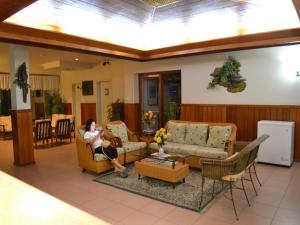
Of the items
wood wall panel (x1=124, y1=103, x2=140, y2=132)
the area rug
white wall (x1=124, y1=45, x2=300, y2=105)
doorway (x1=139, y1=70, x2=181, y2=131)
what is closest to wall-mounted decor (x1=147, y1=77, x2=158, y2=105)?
doorway (x1=139, y1=70, x2=181, y2=131)

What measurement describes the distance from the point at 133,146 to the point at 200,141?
4.67ft

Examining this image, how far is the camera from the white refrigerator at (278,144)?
4.61 metres

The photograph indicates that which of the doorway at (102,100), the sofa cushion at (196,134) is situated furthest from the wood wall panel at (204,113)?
the doorway at (102,100)

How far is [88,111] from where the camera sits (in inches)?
392

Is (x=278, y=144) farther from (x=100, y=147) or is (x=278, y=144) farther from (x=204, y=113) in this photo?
(x=100, y=147)

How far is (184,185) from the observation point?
379 centimetres

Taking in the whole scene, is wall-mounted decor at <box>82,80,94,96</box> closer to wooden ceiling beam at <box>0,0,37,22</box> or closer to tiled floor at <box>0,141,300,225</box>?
tiled floor at <box>0,141,300,225</box>

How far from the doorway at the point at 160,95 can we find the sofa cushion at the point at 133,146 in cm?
193

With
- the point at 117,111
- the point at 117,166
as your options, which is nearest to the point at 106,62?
the point at 117,111

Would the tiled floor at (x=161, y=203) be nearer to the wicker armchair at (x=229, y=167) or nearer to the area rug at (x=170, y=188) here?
the area rug at (x=170, y=188)

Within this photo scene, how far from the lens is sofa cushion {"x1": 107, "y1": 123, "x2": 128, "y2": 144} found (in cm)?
521

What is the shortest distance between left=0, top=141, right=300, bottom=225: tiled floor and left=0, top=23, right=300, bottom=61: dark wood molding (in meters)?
2.44

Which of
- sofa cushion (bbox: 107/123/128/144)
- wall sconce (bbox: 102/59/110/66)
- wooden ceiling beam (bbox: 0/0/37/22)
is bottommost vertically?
sofa cushion (bbox: 107/123/128/144)

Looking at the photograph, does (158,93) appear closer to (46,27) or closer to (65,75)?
(46,27)
